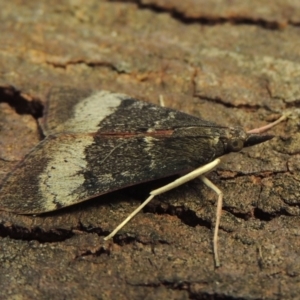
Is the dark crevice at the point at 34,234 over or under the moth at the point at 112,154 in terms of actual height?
under

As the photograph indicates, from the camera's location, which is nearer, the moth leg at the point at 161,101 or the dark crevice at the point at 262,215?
the dark crevice at the point at 262,215

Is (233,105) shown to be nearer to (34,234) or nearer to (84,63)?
(84,63)

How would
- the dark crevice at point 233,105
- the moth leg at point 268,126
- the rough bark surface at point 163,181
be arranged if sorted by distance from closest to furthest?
the rough bark surface at point 163,181 → the moth leg at point 268,126 → the dark crevice at point 233,105

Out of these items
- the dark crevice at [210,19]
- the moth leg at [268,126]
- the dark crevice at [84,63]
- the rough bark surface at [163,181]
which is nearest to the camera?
the rough bark surface at [163,181]

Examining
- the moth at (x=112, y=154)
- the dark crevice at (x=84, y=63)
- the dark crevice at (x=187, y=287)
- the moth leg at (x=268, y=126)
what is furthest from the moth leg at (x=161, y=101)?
the dark crevice at (x=187, y=287)

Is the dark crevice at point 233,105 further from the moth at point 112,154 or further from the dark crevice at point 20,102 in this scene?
the dark crevice at point 20,102

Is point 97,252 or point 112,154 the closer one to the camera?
point 97,252

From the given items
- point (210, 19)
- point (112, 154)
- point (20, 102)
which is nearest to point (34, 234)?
point (112, 154)

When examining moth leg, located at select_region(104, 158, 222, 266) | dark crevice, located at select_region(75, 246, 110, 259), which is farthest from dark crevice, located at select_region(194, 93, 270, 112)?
dark crevice, located at select_region(75, 246, 110, 259)
